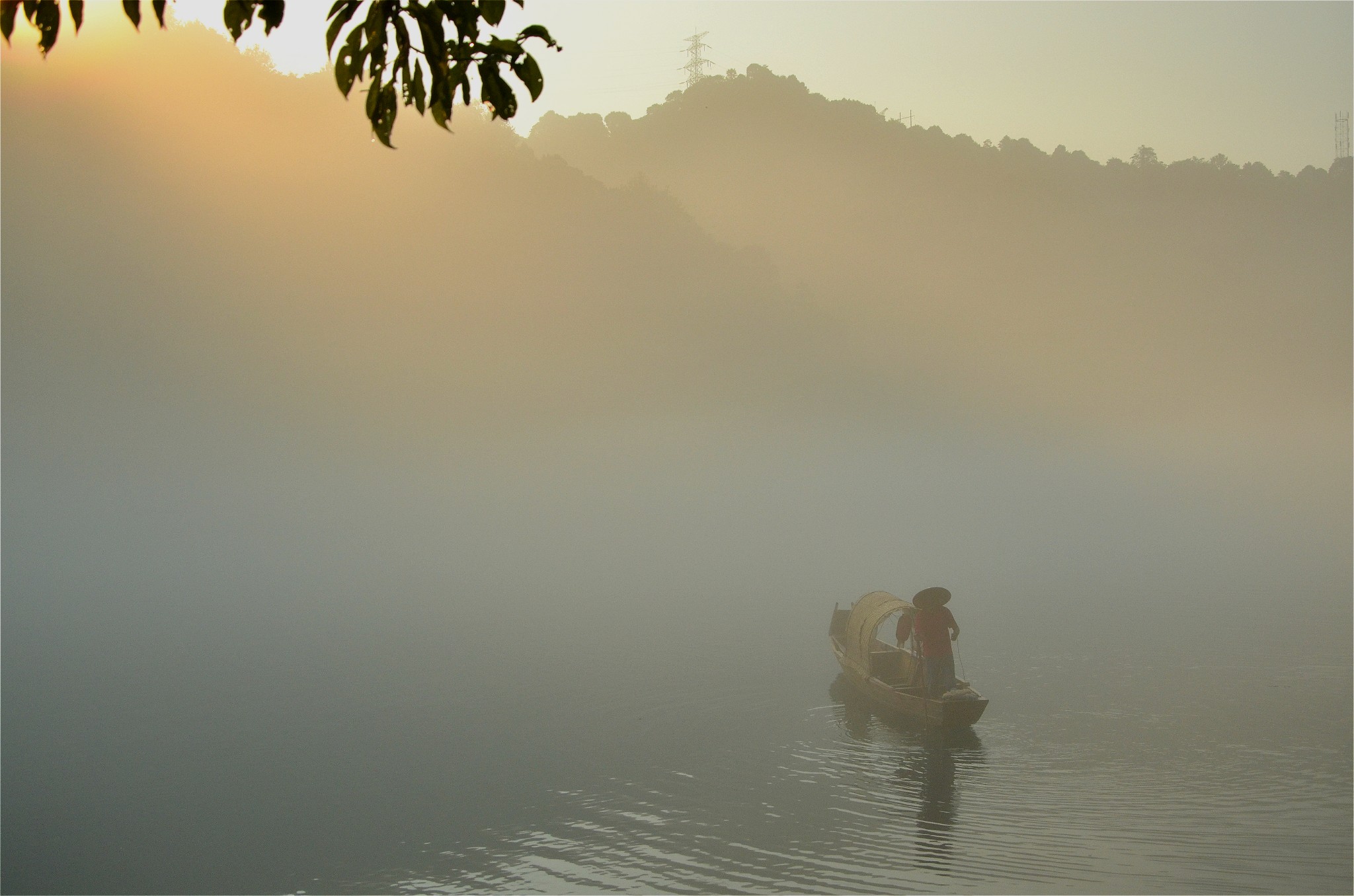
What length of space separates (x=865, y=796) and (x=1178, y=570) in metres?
29.2

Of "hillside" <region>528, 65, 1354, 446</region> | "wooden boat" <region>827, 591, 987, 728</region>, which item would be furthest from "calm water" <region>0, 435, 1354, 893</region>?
"hillside" <region>528, 65, 1354, 446</region>

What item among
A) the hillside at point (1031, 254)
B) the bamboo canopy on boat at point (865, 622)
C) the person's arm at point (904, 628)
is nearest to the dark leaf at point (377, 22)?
the person's arm at point (904, 628)

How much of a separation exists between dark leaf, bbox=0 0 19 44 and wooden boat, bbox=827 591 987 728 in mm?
14157

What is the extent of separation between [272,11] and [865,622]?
1593 centimetres

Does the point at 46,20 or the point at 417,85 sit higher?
the point at 46,20

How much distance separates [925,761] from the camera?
48.6ft

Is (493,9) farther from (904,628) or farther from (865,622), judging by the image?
(865,622)

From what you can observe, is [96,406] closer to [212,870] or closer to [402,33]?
[212,870]

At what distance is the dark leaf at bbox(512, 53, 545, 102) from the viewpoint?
3633 millimetres

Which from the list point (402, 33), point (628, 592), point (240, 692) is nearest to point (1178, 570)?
point (628, 592)

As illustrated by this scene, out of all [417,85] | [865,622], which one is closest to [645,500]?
[865,622]

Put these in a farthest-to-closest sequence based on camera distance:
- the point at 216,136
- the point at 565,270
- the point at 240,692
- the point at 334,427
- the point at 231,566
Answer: the point at 565,270 → the point at 334,427 → the point at 216,136 → the point at 231,566 → the point at 240,692

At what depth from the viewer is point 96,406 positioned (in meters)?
58.2

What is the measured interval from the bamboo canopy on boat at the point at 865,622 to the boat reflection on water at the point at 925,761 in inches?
23.7
